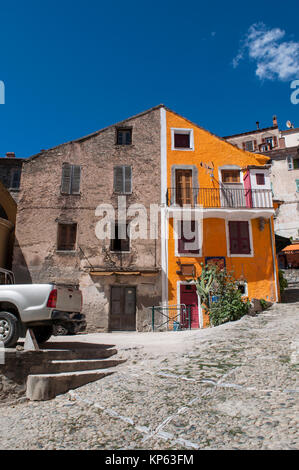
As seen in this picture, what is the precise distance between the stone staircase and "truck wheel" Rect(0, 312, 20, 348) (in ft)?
1.57

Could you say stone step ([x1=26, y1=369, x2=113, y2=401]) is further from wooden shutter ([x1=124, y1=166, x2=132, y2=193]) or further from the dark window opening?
the dark window opening

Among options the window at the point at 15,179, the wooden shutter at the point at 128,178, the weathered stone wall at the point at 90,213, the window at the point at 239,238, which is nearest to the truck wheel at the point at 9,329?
the weathered stone wall at the point at 90,213

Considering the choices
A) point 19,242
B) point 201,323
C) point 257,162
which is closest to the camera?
point 201,323

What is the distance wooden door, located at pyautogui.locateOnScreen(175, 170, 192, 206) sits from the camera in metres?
18.2

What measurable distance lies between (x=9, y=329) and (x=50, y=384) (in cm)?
151

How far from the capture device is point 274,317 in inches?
480

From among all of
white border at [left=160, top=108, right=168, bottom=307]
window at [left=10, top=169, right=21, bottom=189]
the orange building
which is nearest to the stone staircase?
white border at [left=160, top=108, right=168, bottom=307]

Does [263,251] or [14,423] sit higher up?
[263,251]

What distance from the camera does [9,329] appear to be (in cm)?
679

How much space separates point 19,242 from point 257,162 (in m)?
13.4

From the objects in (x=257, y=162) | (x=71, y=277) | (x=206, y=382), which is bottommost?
(x=206, y=382)
